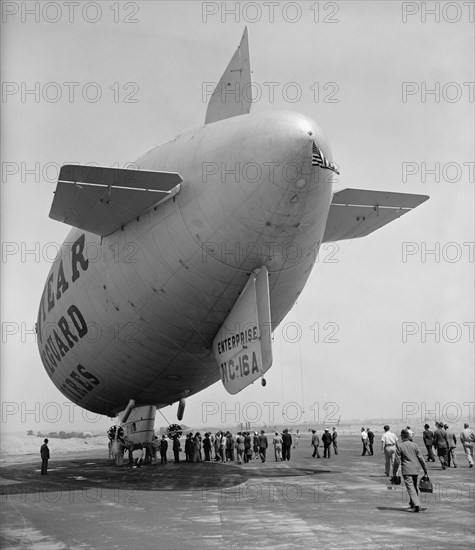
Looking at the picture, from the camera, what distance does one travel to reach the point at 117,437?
2288 cm

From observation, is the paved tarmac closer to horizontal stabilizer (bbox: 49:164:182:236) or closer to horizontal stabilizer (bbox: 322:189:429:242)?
horizontal stabilizer (bbox: 49:164:182:236)

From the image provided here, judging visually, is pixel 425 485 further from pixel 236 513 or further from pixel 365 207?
pixel 365 207

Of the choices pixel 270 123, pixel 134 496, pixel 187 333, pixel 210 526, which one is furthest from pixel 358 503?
pixel 270 123

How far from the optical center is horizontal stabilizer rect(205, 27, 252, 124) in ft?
50.9

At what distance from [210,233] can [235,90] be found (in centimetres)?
499

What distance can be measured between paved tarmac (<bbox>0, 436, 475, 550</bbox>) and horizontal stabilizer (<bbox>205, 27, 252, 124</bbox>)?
9.80m

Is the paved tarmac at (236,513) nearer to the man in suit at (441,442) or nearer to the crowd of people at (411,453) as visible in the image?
the crowd of people at (411,453)

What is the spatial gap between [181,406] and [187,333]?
9.48 metres

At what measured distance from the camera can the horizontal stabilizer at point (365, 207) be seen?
1677 cm

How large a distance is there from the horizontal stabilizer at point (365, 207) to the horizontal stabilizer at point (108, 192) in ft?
18.5

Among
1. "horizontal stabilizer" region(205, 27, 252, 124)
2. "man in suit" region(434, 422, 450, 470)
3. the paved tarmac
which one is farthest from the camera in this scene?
"man in suit" region(434, 422, 450, 470)

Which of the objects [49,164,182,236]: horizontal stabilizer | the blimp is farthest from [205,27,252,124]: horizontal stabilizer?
[49,164,182,236]: horizontal stabilizer

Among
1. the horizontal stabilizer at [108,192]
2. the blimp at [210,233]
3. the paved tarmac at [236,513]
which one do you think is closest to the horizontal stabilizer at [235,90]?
the blimp at [210,233]

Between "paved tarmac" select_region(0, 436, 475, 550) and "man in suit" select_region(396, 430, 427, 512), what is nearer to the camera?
"paved tarmac" select_region(0, 436, 475, 550)
